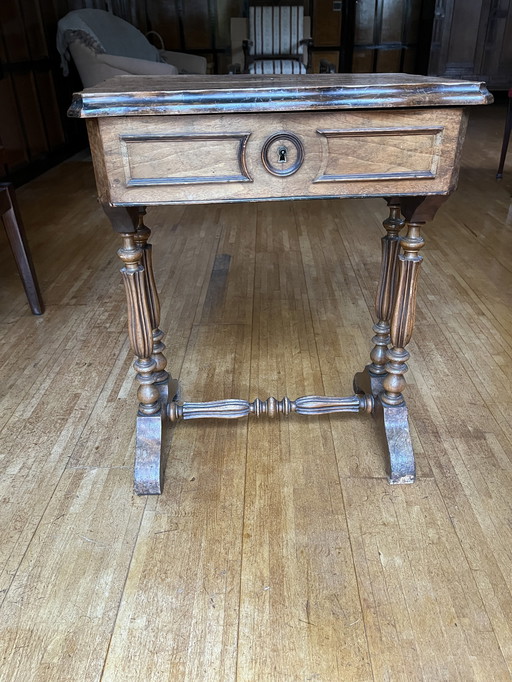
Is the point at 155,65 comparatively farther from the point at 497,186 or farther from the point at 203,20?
the point at 203,20

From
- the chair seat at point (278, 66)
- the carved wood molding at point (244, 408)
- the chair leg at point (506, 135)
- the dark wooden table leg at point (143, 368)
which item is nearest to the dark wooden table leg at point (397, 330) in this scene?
the carved wood molding at point (244, 408)

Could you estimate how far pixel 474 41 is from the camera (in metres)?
6.72

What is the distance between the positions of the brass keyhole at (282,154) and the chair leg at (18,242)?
128 centimetres

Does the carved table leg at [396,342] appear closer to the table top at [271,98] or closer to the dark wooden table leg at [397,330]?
the dark wooden table leg at [397,330]

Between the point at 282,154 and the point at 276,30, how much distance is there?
14.9ft

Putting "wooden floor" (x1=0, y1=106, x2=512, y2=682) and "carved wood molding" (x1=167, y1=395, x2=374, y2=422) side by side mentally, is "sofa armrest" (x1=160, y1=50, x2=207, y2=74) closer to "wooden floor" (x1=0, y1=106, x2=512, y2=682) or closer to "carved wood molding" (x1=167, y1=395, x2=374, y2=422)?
"wooden floor" (x1=0, y1=106, x2=512, y2=682)

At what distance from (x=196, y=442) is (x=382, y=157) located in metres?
0.79

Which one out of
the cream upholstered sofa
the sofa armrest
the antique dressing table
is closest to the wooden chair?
the sofa armrest

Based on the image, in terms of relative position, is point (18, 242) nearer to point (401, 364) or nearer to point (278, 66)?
point (401, 364)

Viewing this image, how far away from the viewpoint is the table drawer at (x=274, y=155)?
886 millimetres

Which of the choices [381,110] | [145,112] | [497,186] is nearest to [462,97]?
[381,110]

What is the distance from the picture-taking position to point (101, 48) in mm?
4105

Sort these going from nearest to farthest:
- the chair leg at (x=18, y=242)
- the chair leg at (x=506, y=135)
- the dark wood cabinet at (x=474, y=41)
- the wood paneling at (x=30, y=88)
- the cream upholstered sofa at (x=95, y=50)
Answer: the chair leg at (x=18, y=242) → the chair leg at (x=506, y=135) → the wood paneling at (x=30, y=88) → the cream upholstered sofa at (x=95, y=50) → the dark wood cabinet at (x=474, y=41)

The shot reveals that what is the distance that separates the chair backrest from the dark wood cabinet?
2720mm
